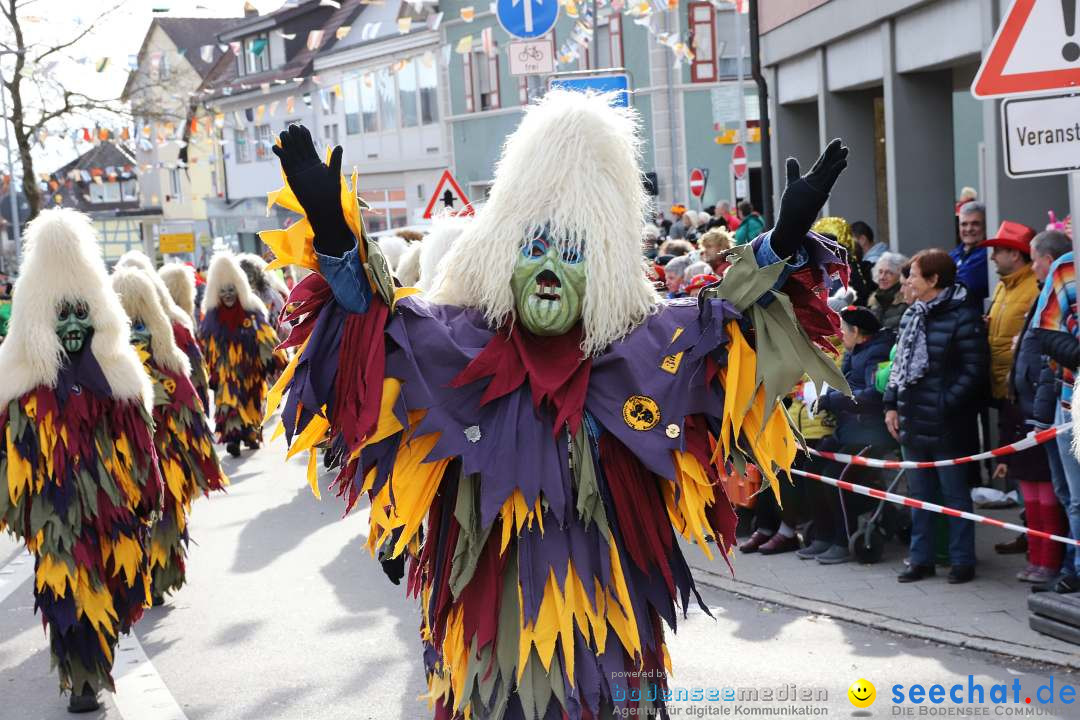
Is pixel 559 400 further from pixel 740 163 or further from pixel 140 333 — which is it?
pixel 740 163

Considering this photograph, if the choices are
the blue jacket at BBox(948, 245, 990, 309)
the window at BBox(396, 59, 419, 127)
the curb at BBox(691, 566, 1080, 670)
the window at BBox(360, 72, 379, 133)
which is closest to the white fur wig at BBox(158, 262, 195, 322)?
the curb at BBox(691, 566, 1080, 670)

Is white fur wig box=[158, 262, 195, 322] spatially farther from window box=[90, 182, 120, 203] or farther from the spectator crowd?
window box=[90, 182, 120, 203]

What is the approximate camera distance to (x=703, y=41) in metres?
31.2

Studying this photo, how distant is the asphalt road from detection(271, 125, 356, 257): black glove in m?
2.65

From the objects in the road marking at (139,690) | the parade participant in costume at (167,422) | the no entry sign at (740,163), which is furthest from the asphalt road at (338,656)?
the no entry sign at (740,163)

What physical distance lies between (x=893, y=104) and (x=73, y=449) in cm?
761

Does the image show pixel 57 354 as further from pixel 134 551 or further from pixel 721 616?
pixel 721 616

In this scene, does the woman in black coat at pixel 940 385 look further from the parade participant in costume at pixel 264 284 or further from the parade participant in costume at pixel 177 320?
the parade participant in costume at pixel 264 284

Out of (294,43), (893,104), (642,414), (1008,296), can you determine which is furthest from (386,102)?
(642,414)

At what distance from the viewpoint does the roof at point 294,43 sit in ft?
137

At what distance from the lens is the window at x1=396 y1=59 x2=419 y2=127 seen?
3906 centimetres

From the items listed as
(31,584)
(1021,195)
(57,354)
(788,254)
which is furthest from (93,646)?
(1021,195)

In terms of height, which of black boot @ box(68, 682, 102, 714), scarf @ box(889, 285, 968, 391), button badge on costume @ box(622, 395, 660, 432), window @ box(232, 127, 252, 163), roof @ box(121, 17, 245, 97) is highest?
roof @ box(121, 17, 245, 97)

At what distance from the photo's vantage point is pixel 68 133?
27.4 metres
